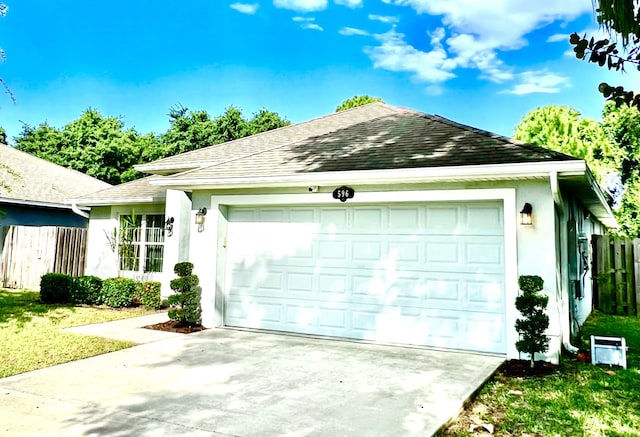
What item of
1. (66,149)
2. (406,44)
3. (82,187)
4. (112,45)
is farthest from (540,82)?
(66,149)

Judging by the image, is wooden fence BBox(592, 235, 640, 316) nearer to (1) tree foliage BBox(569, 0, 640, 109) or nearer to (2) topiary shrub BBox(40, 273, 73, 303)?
(1) tree foliage BBox(569, 0, 640, 109)

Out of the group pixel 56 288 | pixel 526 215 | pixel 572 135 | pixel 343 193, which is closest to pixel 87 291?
pixel 56 288

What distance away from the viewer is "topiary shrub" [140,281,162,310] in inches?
408

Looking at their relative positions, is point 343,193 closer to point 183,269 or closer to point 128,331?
point 183,269

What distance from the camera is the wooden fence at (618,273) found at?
1042cm

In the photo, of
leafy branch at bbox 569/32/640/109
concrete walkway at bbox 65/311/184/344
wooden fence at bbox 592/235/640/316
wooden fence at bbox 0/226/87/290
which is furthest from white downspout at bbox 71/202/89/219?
wooden fence at bbox 592/235/640/316

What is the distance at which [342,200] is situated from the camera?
7254 mm

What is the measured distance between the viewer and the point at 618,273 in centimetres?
1062

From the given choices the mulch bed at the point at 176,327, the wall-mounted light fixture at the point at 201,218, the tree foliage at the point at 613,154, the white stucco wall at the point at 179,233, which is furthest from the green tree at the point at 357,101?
the mulch bed at the point at 176,327

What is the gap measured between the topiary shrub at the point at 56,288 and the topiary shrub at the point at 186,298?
4322mm

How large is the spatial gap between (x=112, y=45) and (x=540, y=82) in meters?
19.6

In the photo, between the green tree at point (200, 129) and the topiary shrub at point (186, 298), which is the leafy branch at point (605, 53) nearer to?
the topiary shrub at point (186, 298)

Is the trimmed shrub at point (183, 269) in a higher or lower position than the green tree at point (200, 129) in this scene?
lower

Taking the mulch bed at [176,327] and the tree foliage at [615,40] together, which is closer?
the tree foliage at [615,40]
